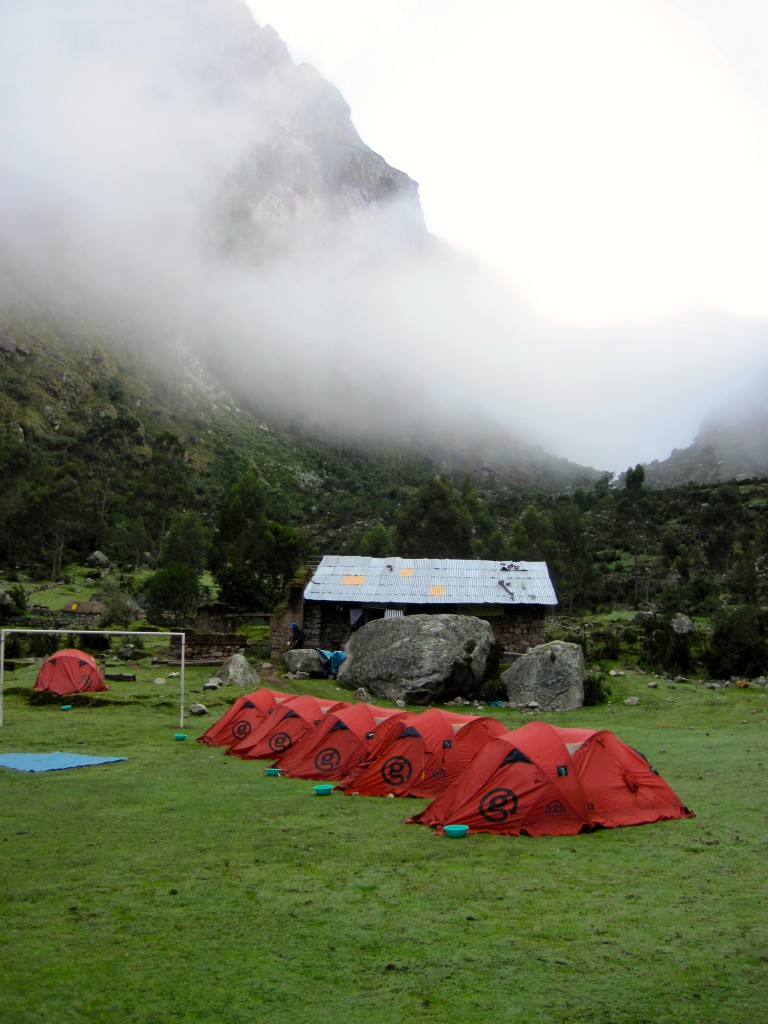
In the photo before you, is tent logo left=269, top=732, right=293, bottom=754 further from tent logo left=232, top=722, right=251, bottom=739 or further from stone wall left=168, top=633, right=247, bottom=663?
stone wall left=168, top=633, right=247, bottom=663

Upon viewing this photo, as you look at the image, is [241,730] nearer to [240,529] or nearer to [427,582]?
[427,582]

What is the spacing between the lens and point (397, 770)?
1271cm

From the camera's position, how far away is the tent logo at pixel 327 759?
13.8 metres

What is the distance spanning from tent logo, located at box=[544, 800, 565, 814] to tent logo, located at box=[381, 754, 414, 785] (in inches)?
119

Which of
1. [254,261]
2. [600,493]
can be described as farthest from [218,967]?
[254,261]

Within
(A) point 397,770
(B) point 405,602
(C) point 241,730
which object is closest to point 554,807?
(A) point 397,770

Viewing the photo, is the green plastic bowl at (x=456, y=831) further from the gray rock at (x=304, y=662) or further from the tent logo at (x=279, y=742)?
the gray rock at (x=304, y=662)

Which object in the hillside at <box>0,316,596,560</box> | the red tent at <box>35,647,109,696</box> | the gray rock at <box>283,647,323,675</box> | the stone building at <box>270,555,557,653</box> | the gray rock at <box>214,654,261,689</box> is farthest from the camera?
the hillside at <box>0,316,596,560</box>

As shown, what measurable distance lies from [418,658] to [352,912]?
17284 mm

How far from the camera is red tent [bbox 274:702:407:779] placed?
13672mm

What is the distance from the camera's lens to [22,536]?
6106 cm

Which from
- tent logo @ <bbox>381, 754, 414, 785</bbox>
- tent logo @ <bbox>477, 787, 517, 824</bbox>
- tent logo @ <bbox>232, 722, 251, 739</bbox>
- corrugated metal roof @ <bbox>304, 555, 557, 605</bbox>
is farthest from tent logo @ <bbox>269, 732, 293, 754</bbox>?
corrugated metal roof @ <bbox>304, 555, 557, 605</bbox>

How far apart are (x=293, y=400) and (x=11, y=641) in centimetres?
10289

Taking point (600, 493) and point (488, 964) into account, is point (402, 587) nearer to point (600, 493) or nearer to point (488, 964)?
point (488, 964)
